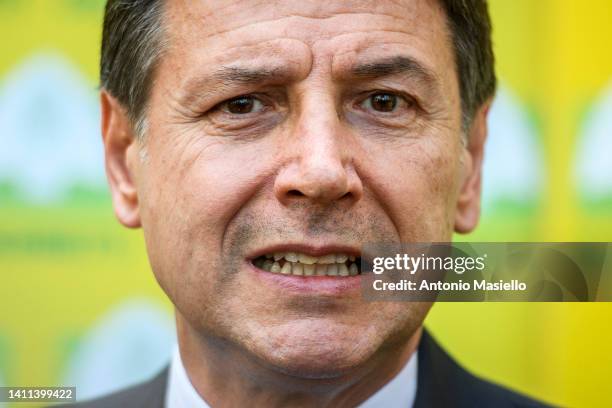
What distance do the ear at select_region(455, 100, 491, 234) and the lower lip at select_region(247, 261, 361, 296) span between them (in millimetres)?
572

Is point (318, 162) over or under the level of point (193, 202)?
over

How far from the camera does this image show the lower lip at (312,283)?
7.14ft

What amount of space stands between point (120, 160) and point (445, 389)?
1.19 metres

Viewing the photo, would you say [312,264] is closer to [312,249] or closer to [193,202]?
[312,249]

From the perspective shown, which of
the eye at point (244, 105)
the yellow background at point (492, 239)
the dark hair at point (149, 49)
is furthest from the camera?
the yellow background at point (492, 239)

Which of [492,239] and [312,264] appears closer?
[312,264]

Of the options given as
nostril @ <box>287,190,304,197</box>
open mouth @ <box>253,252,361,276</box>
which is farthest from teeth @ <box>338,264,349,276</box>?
nostril @ <box>287,190,304,197</box>

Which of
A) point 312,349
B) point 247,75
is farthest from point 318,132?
point 312,349

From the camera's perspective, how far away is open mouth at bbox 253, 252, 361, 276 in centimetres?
219

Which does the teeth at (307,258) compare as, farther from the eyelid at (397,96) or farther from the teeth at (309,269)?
the eyelid at (397,96)

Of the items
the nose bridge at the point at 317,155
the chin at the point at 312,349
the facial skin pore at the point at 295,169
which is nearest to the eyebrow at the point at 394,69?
the facial skin pore at the point at 295,169

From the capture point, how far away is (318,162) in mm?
2082

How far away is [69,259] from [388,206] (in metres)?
2.37

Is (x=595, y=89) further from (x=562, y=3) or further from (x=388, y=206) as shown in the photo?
(x=388, y=206)
